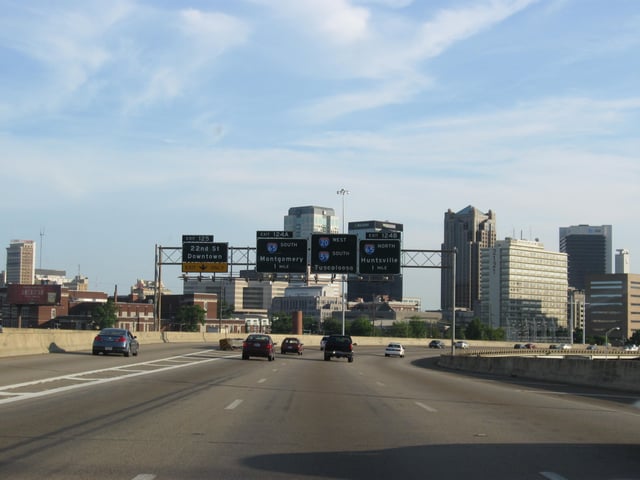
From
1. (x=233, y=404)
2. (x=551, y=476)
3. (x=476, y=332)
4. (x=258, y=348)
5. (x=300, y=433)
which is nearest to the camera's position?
(x=551, y=476)

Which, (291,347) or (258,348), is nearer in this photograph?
(258,348)

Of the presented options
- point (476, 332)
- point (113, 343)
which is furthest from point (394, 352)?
point (476, 332)

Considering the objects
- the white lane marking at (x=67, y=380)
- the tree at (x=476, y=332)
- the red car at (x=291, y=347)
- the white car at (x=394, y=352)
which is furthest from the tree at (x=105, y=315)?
the white lane marking at (x=67, y=380)

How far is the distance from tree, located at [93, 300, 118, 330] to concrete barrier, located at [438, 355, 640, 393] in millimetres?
119782

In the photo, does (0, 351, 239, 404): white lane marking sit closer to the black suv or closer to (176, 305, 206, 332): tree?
the black suv

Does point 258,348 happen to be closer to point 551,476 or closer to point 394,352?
point 394,352

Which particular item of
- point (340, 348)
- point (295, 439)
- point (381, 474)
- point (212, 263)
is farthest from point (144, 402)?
point (212, 263)

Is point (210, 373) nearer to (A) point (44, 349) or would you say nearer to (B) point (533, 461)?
(A) point (44, 349)

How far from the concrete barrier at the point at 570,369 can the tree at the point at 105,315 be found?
393 ft

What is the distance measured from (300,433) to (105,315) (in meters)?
153

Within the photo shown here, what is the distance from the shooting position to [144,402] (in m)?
17.8

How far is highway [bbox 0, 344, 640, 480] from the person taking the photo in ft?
32.5

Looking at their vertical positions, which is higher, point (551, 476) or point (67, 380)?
point (551, 476)

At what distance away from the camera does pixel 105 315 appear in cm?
15975
